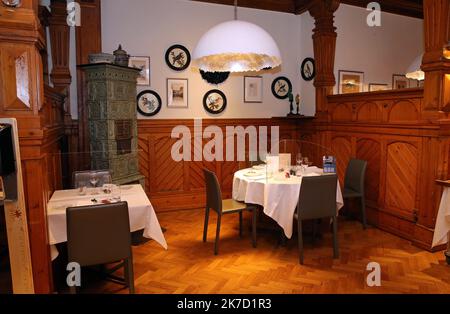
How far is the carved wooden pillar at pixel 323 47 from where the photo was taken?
17.9 feet

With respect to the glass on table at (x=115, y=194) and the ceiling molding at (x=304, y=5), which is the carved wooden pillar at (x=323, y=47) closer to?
the ceiling molding at (x=304, y=5)

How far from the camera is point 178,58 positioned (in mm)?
5457

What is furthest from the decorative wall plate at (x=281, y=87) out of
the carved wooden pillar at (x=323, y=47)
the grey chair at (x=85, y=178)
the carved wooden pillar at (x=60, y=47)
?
the grey chair at (x=85, y=178)

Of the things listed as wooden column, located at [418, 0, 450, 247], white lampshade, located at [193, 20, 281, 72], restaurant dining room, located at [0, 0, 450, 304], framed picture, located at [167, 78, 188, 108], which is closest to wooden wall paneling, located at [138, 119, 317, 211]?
restaurant dining room, located at [0, 0, 450, 304]

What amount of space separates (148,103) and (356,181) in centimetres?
316

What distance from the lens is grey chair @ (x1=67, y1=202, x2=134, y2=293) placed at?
2.49m

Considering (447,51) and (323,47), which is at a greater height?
(323,47)

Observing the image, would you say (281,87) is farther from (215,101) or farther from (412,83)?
(412,83)

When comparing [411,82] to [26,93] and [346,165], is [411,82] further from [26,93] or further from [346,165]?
[26,93]

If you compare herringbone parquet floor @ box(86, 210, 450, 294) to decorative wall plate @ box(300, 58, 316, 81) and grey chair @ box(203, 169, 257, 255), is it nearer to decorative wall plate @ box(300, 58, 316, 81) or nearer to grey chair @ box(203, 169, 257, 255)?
grey chair @ box(203, 169, 257, 255)

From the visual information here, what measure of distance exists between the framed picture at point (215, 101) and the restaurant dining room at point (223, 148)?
0.02 meters

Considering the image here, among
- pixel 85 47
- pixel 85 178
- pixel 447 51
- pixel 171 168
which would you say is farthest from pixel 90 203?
pixel 447 51

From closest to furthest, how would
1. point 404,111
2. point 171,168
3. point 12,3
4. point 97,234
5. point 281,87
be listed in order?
point 12,3, point 97,234, point 404,111, point 171,168, point 281,87
